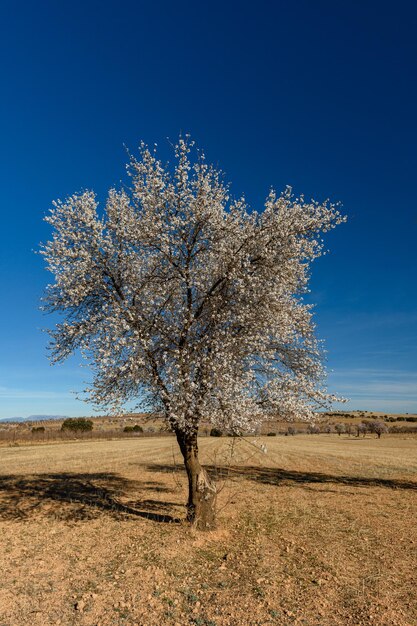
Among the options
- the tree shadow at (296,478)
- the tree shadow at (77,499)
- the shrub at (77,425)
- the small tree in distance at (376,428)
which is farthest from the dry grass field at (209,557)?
the small tree in distance at (376,428)

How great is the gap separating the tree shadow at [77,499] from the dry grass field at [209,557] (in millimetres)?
101

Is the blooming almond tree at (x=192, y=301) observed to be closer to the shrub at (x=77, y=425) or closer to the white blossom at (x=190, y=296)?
the white blossom at (x=190, y=296)

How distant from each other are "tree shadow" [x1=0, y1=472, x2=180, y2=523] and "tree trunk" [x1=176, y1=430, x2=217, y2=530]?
1.82 m

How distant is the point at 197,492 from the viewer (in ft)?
52.6

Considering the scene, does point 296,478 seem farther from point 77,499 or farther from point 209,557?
point 209,557

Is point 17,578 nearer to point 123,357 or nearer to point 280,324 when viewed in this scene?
point 123,357

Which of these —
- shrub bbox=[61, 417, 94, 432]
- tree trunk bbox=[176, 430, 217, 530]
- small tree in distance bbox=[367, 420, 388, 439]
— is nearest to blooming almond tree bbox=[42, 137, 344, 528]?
tree trunk bbox=[176, 430, 217, 530]

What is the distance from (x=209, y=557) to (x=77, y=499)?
425 inches

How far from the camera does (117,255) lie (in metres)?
17.2

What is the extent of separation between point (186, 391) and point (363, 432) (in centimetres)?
10122

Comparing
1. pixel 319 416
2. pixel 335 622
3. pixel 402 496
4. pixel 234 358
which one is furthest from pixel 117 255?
pixel 402 496

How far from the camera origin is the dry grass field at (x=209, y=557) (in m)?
9.49

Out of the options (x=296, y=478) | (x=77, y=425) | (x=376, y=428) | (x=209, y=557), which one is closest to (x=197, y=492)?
(x=209, y=557)

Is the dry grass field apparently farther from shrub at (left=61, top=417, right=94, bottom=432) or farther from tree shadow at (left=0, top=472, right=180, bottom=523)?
shrub at (left=61, top=417, right=94, bottom=432)
